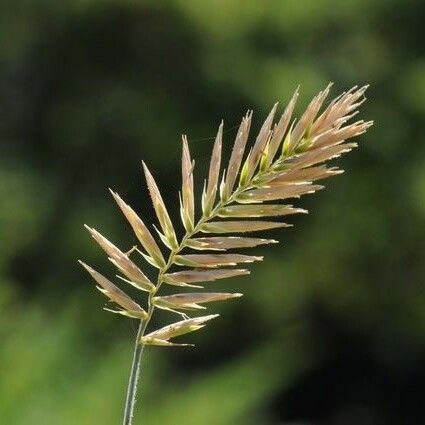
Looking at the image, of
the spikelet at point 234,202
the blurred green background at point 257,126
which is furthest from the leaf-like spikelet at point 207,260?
the blurred green background at point 257,126

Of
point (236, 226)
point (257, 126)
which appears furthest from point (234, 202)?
point (257, 126)

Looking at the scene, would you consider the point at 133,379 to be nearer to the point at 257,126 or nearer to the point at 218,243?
the point at 218,243

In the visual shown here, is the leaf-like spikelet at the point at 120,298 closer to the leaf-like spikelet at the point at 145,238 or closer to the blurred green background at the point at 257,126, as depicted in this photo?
the leaf-like spikelet at the point at 145,238

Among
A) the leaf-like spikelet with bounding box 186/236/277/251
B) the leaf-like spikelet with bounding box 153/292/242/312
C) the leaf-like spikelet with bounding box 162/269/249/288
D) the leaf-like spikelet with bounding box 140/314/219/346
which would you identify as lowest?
the leaf-like spikelet with bounding box 140/314/219/346

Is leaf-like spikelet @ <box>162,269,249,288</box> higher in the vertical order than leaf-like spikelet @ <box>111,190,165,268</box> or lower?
lower

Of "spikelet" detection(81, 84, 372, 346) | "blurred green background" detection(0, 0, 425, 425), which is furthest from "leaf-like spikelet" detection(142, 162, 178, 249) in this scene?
"blurred green background" detection(0, 0, 425, 425)

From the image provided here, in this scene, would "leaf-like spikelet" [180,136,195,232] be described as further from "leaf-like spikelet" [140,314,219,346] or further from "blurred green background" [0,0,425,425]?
"blurred green background" [0,0,425,425]
